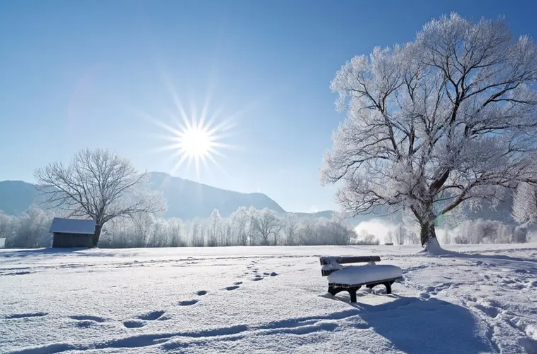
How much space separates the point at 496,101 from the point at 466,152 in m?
4.74

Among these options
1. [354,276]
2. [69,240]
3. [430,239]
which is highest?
[69,240]

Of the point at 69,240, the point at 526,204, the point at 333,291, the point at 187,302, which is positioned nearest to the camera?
the point at 187,302

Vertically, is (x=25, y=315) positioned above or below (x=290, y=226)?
below

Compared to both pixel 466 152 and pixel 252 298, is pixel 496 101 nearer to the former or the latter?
pixel 466 152

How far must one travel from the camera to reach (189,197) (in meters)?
152

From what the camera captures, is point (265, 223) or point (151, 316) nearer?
point (151, 316)

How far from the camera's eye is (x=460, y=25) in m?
15.6

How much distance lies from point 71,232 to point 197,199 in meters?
124

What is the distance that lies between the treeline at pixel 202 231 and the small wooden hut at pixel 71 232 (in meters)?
7.16

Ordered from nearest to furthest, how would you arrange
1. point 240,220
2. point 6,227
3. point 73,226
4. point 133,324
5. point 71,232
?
point 133,324, point 71,232, point 73,226, point 6,227, point 240,220

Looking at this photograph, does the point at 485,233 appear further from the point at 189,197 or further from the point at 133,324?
the point at 189,197

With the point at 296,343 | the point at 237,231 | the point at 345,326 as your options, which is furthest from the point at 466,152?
the point at 237,231

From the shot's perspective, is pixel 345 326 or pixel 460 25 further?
pixel 460 25

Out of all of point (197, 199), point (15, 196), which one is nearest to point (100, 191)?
point (197, 199)
